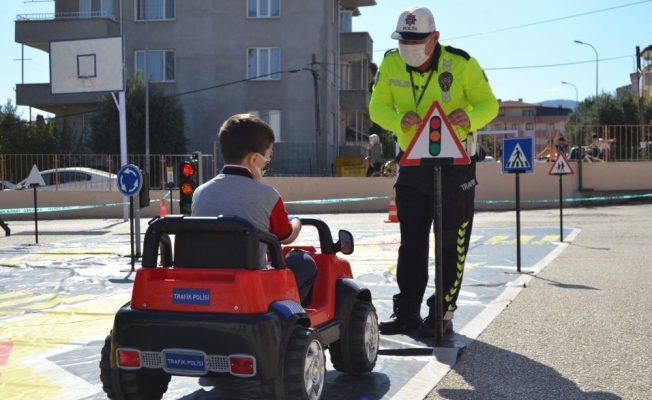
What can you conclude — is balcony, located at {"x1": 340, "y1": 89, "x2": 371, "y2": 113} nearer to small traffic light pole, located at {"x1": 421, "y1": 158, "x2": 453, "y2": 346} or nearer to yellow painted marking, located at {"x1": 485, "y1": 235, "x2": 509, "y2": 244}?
yellow painted marking, located at {"x1": 485, "y1": 235, "x2": 509, "y2": 244}

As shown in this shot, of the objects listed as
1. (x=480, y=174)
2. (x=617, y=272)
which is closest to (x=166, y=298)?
(x=617, y=272)

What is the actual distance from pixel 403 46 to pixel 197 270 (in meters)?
2.87

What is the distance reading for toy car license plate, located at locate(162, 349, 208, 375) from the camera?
4.46 metres

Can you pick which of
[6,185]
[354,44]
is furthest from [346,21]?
[6,185]

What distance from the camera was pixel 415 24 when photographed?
6.67 metres

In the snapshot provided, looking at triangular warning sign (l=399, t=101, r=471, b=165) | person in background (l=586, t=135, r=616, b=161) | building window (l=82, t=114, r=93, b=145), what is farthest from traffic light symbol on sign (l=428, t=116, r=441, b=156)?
building window (l=82, t=114, r=93, b=145)

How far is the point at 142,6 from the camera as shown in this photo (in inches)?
1676

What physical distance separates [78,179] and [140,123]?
9.40 meters

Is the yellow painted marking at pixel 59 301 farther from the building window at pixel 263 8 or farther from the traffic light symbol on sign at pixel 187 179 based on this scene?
the building window at pixel 263 8

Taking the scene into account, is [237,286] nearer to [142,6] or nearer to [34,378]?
[34,378]

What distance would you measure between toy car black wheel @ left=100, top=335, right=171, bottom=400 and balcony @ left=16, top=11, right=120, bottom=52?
37.8 metres

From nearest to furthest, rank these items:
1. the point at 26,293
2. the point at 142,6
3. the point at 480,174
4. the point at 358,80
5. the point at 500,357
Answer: the point at 500,357, the point at 26,293, the point at 480,174, the point at 142,6, the point at 358,80

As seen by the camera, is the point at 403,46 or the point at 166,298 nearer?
the point at 166,298

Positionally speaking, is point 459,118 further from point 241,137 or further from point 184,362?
point 184,362
